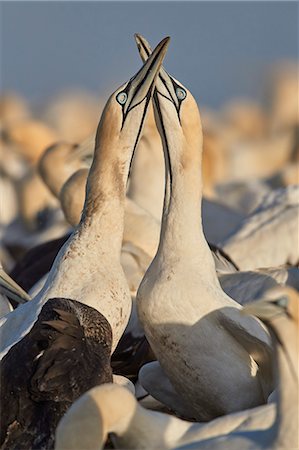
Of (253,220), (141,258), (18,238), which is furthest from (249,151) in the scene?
(141,258)

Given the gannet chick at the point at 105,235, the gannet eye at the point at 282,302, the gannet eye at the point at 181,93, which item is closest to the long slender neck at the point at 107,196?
the gannet chick at the point at 105,235

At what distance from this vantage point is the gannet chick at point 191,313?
25.7 ft

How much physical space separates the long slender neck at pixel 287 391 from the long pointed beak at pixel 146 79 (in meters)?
2.13

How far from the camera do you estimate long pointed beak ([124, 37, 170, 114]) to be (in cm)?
815

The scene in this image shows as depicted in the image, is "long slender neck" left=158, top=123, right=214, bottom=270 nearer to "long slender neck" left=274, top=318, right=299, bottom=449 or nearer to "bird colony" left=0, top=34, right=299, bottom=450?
"bird colony" left=0, top=34, right=299, bottom=450

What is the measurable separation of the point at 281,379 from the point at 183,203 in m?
1.81

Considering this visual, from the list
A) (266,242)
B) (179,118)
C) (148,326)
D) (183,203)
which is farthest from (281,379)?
(266,242)

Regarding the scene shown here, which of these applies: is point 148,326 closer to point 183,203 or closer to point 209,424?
point 183,203

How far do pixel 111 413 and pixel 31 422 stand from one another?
0.77 metres

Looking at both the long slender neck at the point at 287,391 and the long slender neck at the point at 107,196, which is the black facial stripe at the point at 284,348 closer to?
the long slender neck at the point at 287,391

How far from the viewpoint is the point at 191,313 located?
7.83 m

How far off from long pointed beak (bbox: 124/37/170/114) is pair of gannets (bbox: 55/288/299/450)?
2033 millimetres

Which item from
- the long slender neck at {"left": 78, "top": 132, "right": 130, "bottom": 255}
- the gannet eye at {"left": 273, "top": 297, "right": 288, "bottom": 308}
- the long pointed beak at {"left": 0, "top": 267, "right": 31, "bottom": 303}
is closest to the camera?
the gannet eye at {"left": 273, "top": 297, "right": 288, "bottom": 308}

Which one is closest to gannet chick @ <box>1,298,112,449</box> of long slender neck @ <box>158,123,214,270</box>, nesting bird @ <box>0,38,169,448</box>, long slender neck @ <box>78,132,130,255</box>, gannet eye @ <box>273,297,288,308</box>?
nesting bird @ <box>0,38,169,448</box>
